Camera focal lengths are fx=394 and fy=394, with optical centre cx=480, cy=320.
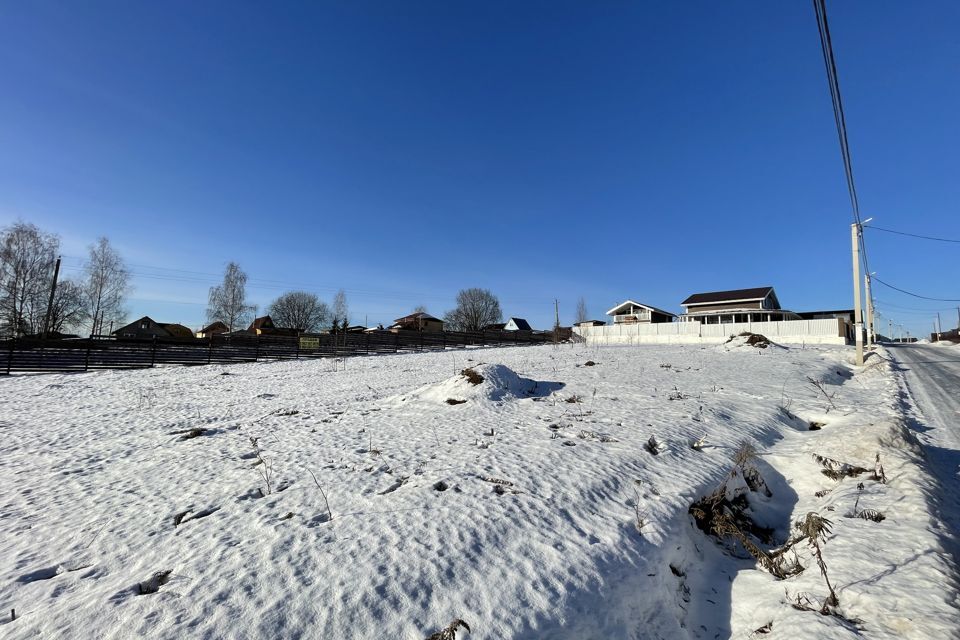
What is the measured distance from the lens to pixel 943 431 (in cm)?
→ 798

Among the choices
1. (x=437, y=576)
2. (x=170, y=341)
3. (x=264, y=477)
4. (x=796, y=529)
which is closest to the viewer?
(x=437, y=576)

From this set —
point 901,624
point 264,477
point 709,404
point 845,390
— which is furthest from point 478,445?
point 845,390

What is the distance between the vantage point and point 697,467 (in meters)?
5.32

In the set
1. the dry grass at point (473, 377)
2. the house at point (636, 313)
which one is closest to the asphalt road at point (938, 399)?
the dry grass at point (473, 377)

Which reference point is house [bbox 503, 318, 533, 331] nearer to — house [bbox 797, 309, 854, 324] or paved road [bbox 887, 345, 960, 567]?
house [bbox 797, 309, 854, 324]

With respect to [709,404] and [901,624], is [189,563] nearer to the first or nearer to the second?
[901,624]

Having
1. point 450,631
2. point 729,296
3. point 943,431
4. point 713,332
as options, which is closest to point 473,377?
point 450,631

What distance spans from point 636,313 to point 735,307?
37.2 ft

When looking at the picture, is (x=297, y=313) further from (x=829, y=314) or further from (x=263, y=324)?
(x=829, y=314)

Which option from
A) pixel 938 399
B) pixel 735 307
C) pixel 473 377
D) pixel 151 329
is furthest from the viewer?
pixel 151 329

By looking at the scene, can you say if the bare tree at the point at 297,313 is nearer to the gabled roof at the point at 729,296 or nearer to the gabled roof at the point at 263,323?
the gabled roof at the point at 263,323

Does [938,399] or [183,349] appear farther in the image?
[183,349]

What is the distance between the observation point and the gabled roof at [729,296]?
47.7 metres

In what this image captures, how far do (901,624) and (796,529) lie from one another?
1.82 meters
